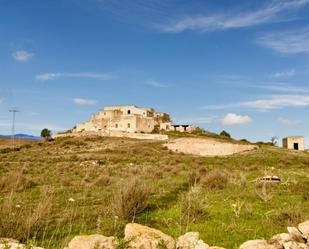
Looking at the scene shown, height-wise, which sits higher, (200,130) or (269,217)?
(200,130)

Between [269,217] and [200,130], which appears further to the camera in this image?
[200,130]

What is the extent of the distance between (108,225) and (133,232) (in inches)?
94.2

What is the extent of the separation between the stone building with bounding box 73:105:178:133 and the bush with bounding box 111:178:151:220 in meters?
54.4

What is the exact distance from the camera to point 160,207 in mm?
10141

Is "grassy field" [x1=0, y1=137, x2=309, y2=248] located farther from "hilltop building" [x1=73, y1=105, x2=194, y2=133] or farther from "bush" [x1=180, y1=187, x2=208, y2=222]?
"hilltop building" [x1=73, y1=105, x2=194, y2=133]

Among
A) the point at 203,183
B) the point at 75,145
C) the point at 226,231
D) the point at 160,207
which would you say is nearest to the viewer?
the point at 226,231

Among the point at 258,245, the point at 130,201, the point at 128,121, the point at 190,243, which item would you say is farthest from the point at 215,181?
the point at 128,121

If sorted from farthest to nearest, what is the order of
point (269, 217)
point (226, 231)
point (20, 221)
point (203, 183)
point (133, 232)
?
point (203, 183) < point (269, 217) < point (226, 231) < point (20, 221) < point (133, 232)

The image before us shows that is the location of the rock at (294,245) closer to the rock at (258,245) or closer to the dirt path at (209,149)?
the rock at (258,245)

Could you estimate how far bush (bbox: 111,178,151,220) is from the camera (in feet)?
28.6

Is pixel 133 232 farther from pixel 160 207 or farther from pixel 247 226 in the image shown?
pixel 160 207

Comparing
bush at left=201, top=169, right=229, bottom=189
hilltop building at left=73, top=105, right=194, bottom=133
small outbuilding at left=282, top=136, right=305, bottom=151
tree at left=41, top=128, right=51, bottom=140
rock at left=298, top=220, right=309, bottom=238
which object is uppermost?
hilltop building at left=73, top=105, right=194, bottom=133

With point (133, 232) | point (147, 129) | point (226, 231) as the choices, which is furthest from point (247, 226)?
point (147, 129)

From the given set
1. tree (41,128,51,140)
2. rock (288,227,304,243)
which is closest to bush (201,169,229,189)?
rock (288,227,304,243)
